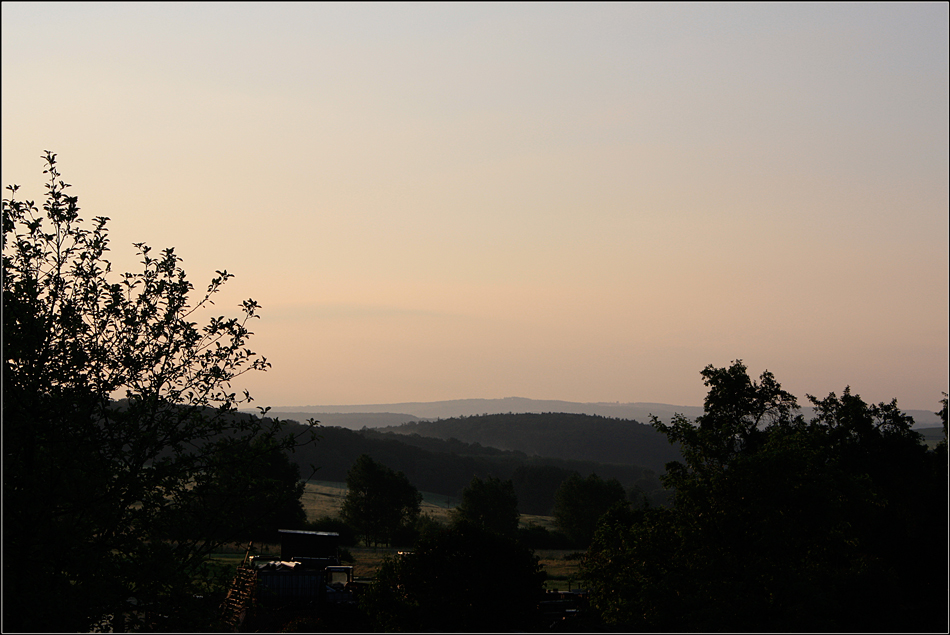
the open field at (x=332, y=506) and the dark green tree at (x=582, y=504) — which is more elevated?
the dark green tree at (x=582, y=504)

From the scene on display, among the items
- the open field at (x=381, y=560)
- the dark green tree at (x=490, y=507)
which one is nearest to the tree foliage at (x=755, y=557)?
the open field at (x=381, y=560)

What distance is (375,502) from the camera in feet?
382

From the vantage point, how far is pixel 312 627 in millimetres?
36844

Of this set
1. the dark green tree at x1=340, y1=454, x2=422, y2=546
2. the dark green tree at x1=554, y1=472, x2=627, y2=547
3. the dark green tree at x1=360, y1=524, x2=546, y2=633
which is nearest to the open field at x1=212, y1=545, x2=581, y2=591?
the dark green tree at x1=340, y1=454, x2=422, y2=546

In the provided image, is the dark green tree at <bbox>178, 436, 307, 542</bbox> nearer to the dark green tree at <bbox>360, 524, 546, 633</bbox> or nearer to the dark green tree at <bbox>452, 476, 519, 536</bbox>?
the dark green tree at <bbox>360, 524, 546, 633</bbox>

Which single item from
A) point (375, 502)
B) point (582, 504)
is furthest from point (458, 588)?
point (582, 504)

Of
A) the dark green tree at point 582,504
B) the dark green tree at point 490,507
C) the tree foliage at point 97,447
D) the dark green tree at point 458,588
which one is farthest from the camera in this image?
the dark green tree at point 582,504

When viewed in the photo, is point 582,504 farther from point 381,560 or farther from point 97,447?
point 97,447

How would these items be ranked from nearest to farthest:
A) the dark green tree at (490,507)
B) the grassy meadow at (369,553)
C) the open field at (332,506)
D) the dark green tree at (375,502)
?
the grassy meadow at (369,553) < the dark green tree at (375,502) < the dark green tree at (490,507) < the open field at (332,506)

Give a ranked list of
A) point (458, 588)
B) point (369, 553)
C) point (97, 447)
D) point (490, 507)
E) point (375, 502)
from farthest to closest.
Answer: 1. point (490, 507)
2. point (375, 502)
3. point (369, 553)
4. point (458, 588)
5. point (97, 447)

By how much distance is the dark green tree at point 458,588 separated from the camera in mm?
33406

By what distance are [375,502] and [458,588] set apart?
84.5 metres

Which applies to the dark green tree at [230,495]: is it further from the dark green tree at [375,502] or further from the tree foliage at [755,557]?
the dark green tree at [375,502]

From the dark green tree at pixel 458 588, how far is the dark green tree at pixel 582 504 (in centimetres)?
8798
